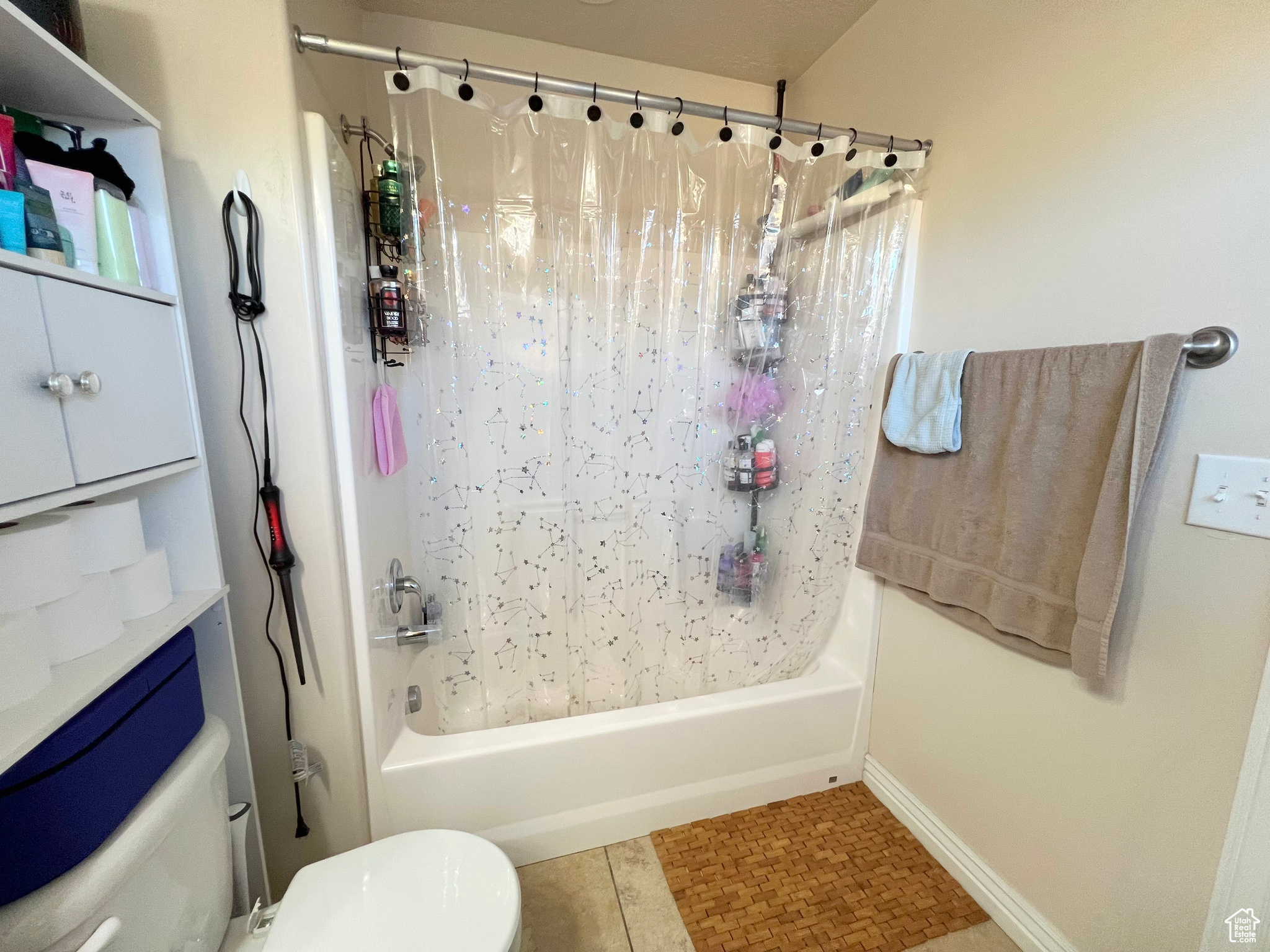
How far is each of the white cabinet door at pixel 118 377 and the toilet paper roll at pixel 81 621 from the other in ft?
0.59

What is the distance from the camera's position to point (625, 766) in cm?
145

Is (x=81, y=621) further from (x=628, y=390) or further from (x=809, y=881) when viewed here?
(x=809, y=881)

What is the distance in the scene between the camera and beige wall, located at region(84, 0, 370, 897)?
95 centimetres

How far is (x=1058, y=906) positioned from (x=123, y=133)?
2528mm

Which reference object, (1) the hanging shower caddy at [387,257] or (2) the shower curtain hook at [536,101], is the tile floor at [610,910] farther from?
(2) the shower curtain hook at [536,101]

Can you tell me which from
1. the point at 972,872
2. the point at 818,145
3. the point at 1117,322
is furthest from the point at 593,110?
the point at 972,872

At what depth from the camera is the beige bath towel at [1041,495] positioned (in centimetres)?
95

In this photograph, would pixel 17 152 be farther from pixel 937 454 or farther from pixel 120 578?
pixel 937 454

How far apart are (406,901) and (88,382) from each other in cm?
103

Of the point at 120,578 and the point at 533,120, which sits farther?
the point at 533,120

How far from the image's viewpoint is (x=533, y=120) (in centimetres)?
120

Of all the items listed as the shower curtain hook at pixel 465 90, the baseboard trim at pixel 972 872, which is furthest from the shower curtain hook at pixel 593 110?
the baseboard trim at pixel 972 872

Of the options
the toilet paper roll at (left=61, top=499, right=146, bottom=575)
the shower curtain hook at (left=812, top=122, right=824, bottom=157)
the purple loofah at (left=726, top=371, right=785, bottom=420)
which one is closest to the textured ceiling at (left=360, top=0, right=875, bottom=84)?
the shower curtain hook at (left=812, top=122, right=824, bottom=157)

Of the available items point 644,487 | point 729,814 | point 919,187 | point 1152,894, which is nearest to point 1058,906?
point 1152,894
